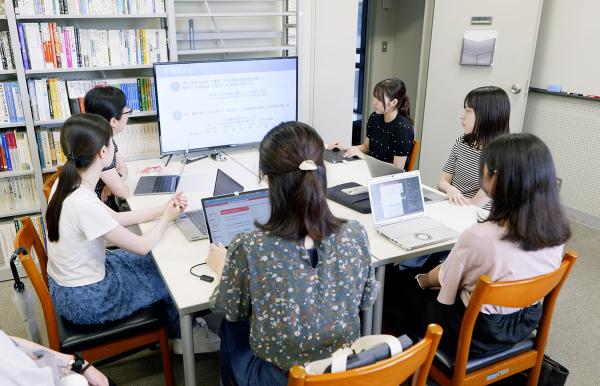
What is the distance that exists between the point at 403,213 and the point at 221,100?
1.32 metres

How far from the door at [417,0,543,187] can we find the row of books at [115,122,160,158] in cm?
240

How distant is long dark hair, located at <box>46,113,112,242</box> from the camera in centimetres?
163

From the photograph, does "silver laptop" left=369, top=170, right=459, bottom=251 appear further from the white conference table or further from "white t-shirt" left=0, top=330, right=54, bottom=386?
"white t-shirt" left=0, top=330, right=54, bottom=386

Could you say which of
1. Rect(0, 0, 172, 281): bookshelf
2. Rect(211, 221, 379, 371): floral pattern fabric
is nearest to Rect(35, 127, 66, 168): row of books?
Rect(0, 0, 172, 281): bookshelf

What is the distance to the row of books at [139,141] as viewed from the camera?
293cm

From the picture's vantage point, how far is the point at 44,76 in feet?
9.29

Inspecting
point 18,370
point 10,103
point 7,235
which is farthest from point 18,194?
point 18,370

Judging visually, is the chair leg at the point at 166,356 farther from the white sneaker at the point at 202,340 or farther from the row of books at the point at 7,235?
the row of books at the point at 7,235

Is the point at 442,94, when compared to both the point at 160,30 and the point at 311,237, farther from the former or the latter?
the point at 311,237

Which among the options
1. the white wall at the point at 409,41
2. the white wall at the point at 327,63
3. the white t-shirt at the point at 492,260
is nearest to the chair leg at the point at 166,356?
the white t-shirt at the point at 492,260

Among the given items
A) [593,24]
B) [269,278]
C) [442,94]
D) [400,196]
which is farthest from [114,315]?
[593,24]

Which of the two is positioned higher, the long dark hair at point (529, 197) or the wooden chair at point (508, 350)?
the long dark hair at point (529, 197)

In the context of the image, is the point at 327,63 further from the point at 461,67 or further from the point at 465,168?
the point at 465,168

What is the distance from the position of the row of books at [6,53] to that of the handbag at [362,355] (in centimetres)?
250
